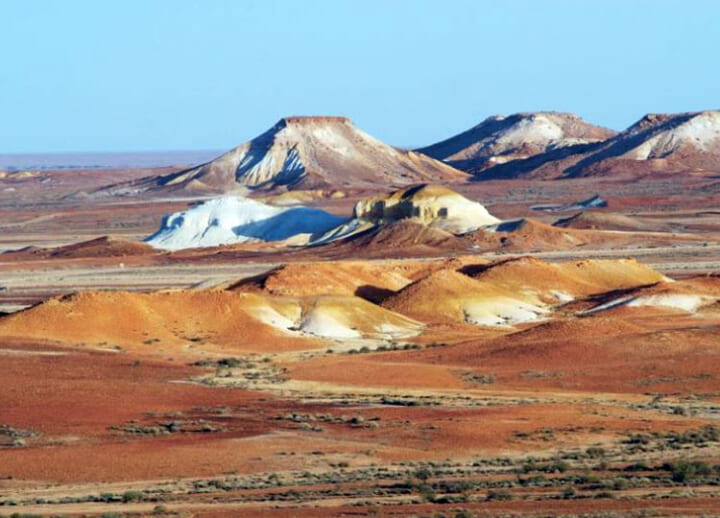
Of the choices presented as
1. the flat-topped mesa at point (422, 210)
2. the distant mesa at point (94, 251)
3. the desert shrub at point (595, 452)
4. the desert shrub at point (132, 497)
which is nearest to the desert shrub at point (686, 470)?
the desert shrub at point (595, 452)

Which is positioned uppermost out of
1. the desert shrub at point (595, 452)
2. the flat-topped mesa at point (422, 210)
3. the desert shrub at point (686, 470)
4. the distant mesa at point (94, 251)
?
the flat-topped mesa at point (422, 210)

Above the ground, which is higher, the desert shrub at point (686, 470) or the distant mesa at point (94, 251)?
the desert shrub at point (686, 470)

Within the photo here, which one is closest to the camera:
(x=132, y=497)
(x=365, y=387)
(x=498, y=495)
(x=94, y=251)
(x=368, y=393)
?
(x=498, y=495)

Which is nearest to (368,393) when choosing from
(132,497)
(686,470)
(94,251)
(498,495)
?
(686,470)

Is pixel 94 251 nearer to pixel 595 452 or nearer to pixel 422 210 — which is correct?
pixel 422 210

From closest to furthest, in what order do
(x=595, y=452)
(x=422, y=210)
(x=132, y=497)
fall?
1. (x=132, y=497)
2. (x=595, y=452)
3. (x=422, y=210)

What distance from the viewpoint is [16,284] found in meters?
80.8

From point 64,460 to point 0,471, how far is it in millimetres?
1321

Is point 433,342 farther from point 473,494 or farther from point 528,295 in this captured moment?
point 473,494

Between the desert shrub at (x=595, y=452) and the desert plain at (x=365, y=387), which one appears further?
the desert shrub at (x=595, y=452)

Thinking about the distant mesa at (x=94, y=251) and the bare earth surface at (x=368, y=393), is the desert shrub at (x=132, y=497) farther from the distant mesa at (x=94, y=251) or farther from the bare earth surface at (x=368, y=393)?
the distant mesa at (x=94, y=251)

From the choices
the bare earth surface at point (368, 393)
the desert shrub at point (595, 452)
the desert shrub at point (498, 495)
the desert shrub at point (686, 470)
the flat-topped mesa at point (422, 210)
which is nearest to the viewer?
the desert shrub at point (498, 495)

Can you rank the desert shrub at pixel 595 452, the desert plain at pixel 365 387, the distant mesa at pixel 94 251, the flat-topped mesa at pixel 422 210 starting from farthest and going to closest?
the flat-topped mesa at pixel 422 210 → the distant mesa at pixel 94 251 → the desert shrub at pixel 595 452 → the desert plain at pixel 365 387

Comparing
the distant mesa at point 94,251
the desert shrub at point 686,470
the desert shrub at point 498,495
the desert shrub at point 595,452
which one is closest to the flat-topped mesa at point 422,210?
the distant mesa at point 94,251
